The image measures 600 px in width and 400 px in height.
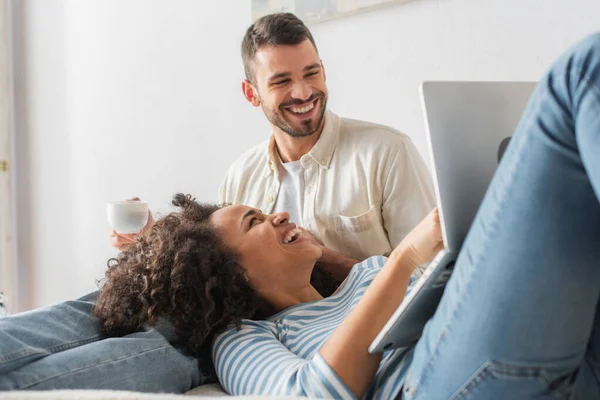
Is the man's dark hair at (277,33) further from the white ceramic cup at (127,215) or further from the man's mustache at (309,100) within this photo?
the white ceramic cup at (127,215)

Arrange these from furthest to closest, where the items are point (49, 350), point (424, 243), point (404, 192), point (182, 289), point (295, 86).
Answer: point (295, 86)
point (404, 192)
point (182, 289)
point (49, 350)
point (424, 243)

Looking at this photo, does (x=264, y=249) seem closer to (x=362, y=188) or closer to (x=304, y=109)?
(x=362, y=188)

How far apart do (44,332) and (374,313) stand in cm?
58

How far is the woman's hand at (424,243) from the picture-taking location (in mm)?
867

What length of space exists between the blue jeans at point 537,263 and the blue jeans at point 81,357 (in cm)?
51

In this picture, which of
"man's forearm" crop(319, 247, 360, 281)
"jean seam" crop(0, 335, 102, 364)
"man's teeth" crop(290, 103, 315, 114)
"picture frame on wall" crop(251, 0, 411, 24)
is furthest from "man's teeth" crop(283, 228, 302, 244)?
"picture frame on wall" crop(251, 0, 411, 24)

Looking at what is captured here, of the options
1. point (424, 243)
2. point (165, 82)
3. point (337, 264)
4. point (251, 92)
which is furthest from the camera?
point (165, 82)

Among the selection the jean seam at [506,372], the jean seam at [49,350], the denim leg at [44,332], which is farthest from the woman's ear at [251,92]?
the jean seam at [506,372]

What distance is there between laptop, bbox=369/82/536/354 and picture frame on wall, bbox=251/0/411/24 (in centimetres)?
117

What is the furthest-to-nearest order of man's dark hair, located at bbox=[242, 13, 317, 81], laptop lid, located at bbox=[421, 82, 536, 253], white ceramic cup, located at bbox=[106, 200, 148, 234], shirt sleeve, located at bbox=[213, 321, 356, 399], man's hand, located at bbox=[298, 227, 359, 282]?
man's dark hair, located at bbox=[242, 13, 317, 81] < man's hand, located at bbox=[298, 227, 359, 282] < white ceramic cup, located at bbox=[106, 200, 148, 234] < shirt sleeve, located at bbox=[213, 321, 356, 399] < laptop lid, located at bbox=[421, 82, 536, 253]

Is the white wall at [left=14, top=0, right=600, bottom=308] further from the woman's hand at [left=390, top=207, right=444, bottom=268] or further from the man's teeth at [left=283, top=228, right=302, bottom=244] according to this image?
the woman's hand at [left=390, top=207, right=444, bottom=268]

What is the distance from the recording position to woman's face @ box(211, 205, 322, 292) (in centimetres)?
132

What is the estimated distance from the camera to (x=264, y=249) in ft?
4.36

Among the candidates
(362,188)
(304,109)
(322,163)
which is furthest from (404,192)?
(304,109)
